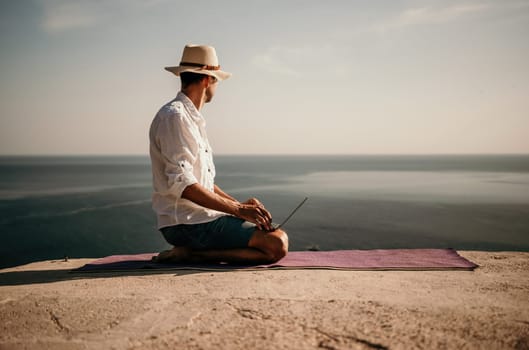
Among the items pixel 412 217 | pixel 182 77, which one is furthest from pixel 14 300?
pixel 412 217

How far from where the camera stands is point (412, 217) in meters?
15.4

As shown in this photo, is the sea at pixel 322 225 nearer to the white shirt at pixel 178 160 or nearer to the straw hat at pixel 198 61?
the white shirt at pixel 178 160

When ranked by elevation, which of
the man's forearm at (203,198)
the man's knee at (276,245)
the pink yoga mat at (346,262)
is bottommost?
the pink yoga mat at (346,262)

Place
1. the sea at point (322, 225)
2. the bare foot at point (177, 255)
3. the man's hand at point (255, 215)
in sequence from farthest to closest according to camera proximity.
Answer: the sea at point (322, 225) → the bare foot at point (177, 255) → the man's hand at point (255, 215)

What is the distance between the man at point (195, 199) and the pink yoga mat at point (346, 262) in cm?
17

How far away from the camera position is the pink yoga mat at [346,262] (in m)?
3.61

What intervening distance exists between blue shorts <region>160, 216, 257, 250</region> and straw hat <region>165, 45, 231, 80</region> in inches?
56.0

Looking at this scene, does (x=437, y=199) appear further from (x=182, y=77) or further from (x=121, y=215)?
(x=182, y=77)

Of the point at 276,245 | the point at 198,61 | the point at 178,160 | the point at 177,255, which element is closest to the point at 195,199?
the point at 178,160

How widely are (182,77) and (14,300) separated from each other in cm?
235

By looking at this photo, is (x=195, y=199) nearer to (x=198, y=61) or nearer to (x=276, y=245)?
(x=276, y=245)

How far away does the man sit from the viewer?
11.5ft

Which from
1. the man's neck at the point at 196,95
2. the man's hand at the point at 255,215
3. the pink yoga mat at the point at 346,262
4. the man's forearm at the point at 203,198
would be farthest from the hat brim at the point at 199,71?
the pink yoga mat at the point at 346,262

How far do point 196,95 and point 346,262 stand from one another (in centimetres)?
221
